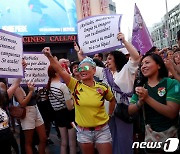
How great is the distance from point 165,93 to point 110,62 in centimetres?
160

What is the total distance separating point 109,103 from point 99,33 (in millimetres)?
1211

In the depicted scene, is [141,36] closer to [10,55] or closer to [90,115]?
[90,115]

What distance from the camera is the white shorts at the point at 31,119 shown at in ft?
14.6

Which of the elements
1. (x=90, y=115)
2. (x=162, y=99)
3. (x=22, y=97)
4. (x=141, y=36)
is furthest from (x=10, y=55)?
(x=162, y=99)

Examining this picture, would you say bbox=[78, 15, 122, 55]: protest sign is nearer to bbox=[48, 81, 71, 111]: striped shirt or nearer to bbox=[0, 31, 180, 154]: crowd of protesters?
bbox=[0, 31, 180, 154]: crowd of protesters

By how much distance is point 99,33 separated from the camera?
14.6ft

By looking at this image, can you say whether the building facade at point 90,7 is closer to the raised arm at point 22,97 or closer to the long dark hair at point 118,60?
the raised arm at point 22,97

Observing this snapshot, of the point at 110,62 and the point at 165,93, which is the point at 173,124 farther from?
the point at 110,62

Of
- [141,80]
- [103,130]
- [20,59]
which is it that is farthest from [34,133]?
[141,80]

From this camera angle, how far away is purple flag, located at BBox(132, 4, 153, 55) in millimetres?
4215

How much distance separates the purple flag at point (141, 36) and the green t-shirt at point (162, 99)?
59.9 inches

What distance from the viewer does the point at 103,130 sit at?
3.43 meters

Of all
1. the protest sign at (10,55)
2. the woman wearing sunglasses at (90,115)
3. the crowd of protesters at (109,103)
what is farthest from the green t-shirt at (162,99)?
the protest sign at (10,55)

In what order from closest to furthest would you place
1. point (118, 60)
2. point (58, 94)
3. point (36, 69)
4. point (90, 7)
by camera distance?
point (118, 60) → point (58, 94) → point (36, 69) → point (90, 7)
